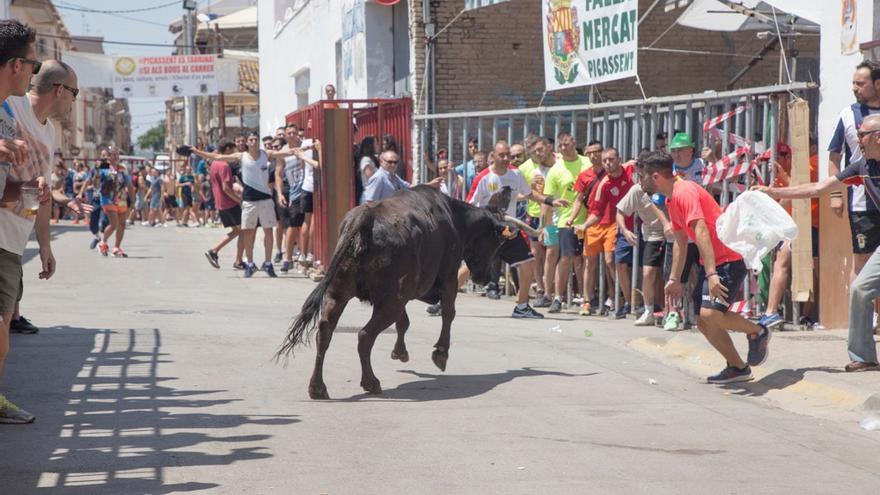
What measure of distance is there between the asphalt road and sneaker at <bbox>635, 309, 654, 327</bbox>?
1.84 ft

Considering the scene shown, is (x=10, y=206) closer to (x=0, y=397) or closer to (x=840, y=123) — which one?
(x=0, y=397)

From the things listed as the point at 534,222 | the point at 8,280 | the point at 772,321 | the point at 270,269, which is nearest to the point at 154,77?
the point at 270,269

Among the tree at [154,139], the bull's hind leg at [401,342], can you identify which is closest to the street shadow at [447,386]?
the bull's hind leg at [401,342]

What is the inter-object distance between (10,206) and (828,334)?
770 centimetres

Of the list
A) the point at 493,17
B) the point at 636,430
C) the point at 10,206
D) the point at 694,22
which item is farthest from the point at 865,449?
the point at 493,17

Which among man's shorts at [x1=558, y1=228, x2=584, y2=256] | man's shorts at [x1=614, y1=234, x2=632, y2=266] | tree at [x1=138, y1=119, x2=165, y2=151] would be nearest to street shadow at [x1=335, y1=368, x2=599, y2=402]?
man's shorts at [x1=614, y1=234, x2=632, y2=266]

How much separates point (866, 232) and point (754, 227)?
78.1 inches

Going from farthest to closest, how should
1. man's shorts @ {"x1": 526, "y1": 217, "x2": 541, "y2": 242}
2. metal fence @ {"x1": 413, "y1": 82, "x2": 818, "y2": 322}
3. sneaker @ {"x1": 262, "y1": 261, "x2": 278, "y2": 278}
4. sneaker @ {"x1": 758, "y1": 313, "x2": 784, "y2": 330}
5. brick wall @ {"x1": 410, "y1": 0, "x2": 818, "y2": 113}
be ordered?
brick wall @ {"x1": 410, "y1": 0, "x2": 818, "y2": 113}, sneaker @ {"x1": 262, "y1": 261, "x2": 278, "y2": 278}, man's shorts @ {"x1": 526, "y1": 217, "x2": 541, "y2": 242}, metal fence @ {"x1": 413, "y1": 82, "x2": 818, "y2": 322}, sneaker @ {"x1": 758, "y1": 313, "x2": 784, "y2": 330}

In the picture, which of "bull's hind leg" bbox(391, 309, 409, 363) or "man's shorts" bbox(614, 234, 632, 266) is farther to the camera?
"man's shorts" bbox(614, 234, 632, 266)

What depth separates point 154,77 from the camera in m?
54.7

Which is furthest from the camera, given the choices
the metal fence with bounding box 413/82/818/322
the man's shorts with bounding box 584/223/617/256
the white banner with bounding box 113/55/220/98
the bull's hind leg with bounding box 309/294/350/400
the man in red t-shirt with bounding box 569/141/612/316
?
the white banner with bounding box 113/55/220/98

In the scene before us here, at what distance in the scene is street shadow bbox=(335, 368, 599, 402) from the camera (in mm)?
9172

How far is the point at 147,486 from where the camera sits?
627 cm

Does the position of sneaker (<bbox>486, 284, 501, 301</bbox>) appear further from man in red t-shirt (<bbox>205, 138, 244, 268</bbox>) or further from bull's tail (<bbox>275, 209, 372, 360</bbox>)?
bull's tail (<bbox>275, 209, 372, 360</bbox>)
